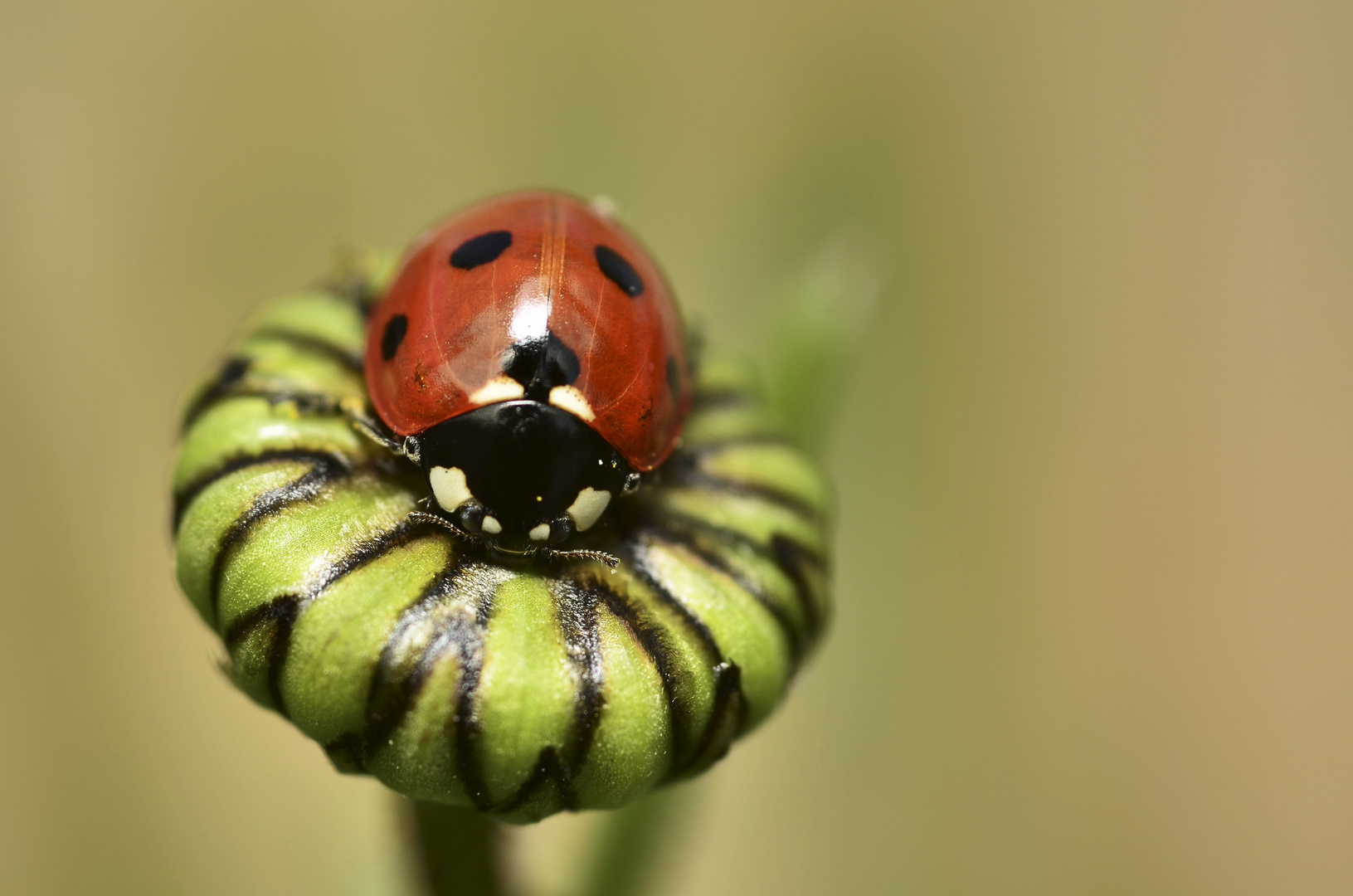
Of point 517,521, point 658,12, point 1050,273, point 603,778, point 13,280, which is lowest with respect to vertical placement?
point 603,778

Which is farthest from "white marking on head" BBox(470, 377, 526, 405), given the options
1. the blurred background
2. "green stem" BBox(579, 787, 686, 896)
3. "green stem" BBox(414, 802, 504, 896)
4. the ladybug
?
the blurred background

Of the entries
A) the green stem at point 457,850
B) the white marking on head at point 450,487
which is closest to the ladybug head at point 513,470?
the white marking on head at point 450,487

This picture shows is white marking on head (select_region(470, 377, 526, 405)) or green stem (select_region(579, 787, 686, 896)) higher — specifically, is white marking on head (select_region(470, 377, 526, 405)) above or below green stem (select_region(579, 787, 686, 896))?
above

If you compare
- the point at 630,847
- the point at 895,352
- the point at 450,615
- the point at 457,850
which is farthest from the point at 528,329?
the point at 895,352

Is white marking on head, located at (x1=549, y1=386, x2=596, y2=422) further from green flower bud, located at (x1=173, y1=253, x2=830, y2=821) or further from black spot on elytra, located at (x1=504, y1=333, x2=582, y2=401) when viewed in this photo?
green flower bud, located at (x1=173, y1=253, x2=830, y2=821)

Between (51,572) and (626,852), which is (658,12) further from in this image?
(626,852)

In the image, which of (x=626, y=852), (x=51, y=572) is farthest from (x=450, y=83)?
(x=626, y=852)

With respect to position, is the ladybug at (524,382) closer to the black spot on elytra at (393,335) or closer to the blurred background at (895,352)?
the black spot on elytra at (393,335)
